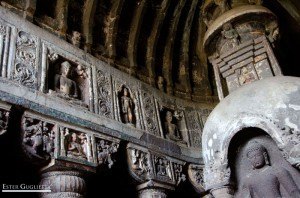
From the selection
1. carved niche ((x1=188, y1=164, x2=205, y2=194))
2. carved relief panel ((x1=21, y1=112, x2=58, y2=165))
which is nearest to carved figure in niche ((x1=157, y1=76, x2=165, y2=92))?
carved niche ((x1=188, y1=164, x2=205, y2=194))

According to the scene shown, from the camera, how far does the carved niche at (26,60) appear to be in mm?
4828

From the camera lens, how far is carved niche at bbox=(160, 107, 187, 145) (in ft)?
23.1

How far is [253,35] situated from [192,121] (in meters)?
2.96

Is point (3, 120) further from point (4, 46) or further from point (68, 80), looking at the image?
point (68, 80)

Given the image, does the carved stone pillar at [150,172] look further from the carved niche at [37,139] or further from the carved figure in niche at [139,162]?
the carved niche at [37,139]

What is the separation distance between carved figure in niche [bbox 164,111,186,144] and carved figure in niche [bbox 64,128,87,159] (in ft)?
8.10

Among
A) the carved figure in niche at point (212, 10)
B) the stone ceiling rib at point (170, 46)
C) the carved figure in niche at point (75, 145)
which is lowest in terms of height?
the carved figure in niche at point (75, 145)

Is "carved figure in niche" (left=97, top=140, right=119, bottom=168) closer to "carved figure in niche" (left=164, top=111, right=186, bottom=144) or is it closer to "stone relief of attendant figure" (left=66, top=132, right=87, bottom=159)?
"stone relief of attendant figure" (left=66, top=132, right=87, bottom=159)

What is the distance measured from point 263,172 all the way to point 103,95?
3.35m

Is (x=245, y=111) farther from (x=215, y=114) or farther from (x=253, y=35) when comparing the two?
(x=253, y=35)

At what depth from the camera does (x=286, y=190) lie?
11.8ft

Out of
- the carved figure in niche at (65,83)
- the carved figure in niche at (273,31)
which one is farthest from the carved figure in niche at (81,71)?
the carved figure in niche at (273,31)

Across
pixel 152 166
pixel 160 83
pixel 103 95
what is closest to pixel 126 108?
pixel 103 95

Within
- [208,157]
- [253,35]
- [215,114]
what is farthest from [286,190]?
[253,35]
